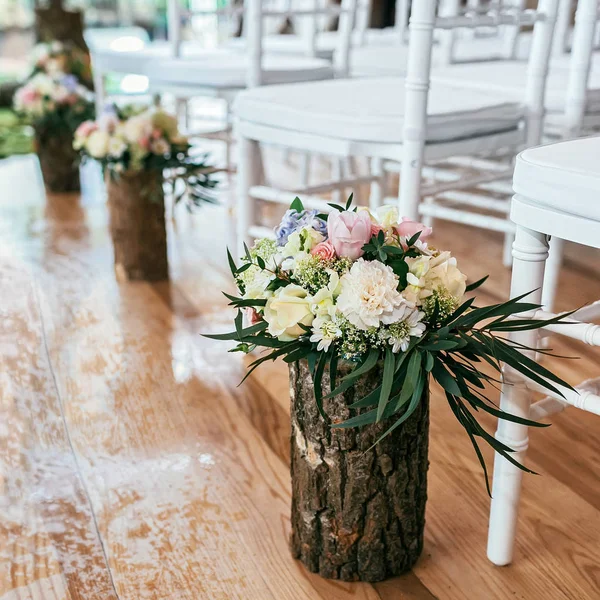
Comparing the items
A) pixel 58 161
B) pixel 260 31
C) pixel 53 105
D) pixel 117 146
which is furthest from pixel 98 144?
pixel 58 161

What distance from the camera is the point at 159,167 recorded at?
6.59 ft

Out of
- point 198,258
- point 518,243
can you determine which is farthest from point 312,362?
point 198,258

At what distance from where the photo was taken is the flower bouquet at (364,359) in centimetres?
89

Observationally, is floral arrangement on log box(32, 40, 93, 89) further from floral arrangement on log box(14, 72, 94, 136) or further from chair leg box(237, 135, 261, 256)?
chair leg box(237, 135, 261, 256)

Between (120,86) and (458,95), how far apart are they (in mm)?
4251

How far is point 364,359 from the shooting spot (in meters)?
0.91

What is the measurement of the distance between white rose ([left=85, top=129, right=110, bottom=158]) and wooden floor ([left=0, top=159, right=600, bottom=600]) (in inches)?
15.0

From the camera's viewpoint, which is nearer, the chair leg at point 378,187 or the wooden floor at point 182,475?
the wooden floor at point 182,475

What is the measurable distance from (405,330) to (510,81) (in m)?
1.06

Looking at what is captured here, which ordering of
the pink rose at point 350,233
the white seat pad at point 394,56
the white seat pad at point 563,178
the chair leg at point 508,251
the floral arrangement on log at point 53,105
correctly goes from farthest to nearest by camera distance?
the floral arrangement on log at point 53,105 → the white seat pad at point 394,56 → the chair leg at point 508,251 → the pink rose at point 350,233 → the white seat pad at point 563,178

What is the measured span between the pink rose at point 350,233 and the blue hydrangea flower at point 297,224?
2.1 inches

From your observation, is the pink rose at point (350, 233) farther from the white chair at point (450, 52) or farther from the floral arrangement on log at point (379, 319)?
the white chair at point (450, 52)

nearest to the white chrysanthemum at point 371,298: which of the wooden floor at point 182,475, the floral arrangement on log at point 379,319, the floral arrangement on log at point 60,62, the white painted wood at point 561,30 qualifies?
the floral arrangement on log at point 379,319

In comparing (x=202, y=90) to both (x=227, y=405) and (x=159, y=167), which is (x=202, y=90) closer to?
(x=159, y=167)
